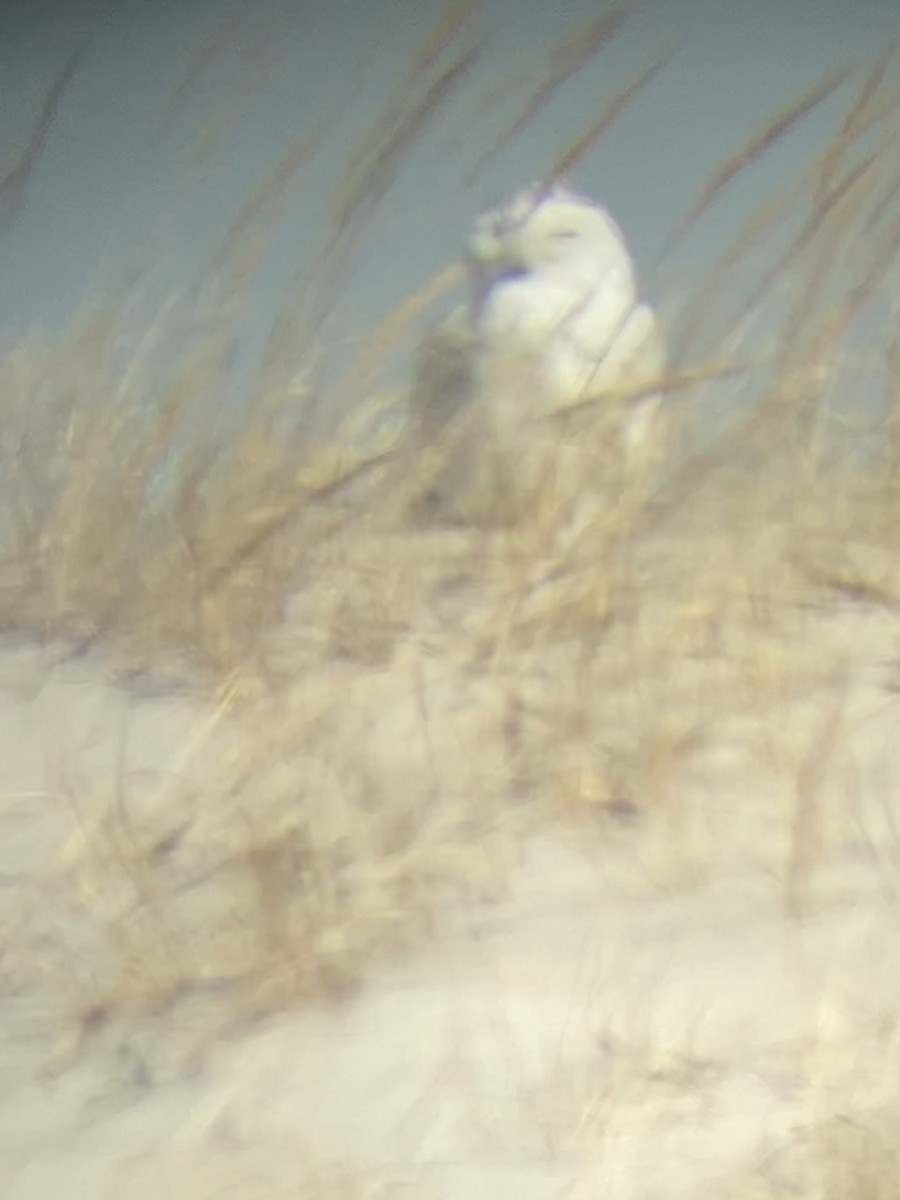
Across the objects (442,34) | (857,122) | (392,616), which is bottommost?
(392,616)

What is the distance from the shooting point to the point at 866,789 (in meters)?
1.62

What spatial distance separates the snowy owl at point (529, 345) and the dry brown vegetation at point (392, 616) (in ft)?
0.28

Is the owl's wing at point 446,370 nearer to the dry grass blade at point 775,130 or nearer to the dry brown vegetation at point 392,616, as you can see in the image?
the dry brown vegetation at point 392,616

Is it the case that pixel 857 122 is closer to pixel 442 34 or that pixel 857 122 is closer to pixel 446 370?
pixel 442 34

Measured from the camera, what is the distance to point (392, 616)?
197cm

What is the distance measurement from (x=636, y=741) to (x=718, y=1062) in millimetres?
466

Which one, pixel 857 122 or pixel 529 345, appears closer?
pixel 857 122

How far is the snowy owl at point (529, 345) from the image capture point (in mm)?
2195

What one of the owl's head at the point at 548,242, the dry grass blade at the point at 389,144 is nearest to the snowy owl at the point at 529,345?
the owl's head at the point at 548,242

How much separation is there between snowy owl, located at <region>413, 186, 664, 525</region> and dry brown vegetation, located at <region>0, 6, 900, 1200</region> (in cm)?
9

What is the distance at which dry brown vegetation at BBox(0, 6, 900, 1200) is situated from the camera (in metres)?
1.43

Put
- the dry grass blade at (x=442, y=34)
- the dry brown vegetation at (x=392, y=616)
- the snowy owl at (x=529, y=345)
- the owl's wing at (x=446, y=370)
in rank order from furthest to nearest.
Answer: the owl's wing at (x=446, y=370)
the snowy owl at (x=529, y=345)
the dry grass blade at (x=442, y=34)
the dry brown vegetation at (x=392, y=616)

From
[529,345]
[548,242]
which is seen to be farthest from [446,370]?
[548,242]

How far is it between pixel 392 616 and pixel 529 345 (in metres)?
0.78
